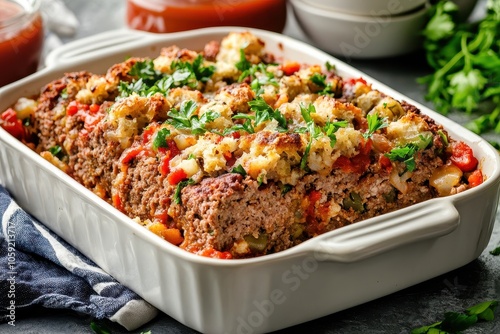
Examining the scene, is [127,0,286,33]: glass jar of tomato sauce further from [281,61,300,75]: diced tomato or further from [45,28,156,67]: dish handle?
[281,61,300,75]: diced tomato

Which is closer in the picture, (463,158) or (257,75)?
(463,158)

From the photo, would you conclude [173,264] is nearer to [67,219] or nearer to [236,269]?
Result: [236,269]

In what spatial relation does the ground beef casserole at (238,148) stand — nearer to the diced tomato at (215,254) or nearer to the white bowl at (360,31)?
the diced tomato at (215,254)

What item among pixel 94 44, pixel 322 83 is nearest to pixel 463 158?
pixel 322 83

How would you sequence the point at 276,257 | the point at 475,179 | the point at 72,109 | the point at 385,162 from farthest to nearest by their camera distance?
the point at 72,109 < the point at 475,179 < the point at 385,162 < the point at 276,257

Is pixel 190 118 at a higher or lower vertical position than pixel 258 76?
higher

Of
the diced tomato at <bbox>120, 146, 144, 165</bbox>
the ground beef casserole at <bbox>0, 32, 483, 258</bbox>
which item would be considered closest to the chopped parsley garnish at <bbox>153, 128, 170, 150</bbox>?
the ground beef casserole at <bbox>0, 32, 483, 258</bbox>

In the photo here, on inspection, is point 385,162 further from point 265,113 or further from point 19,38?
point 19,38
